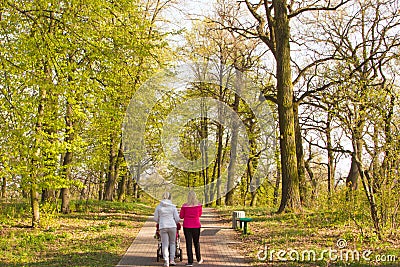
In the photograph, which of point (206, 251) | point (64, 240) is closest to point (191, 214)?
point (206, 251)

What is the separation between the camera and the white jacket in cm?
1045

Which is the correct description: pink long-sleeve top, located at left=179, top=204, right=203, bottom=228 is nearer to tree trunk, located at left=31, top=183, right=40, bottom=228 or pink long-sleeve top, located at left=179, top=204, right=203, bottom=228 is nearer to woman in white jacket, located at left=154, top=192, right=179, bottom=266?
woman in white jacket, located at left=154, top=192, right=179, bottom=266

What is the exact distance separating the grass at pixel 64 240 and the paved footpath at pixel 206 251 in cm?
Answer: 29

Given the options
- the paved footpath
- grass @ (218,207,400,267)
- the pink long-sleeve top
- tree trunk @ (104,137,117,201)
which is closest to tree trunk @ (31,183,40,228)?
the paved footpath

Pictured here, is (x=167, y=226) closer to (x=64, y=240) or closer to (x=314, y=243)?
(x=314, y=243)

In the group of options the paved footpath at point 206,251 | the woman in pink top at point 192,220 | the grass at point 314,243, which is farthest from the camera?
the woman in pink top at point 192,220

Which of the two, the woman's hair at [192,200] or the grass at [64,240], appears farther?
the grass at [64,240]

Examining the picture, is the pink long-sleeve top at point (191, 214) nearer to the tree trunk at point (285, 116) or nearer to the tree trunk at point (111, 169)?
the tree trunk at point (285, 116)

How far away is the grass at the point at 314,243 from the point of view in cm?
985

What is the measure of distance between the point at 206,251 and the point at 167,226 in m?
A: 2.31

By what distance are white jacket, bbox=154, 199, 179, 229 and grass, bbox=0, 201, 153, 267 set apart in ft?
4.62

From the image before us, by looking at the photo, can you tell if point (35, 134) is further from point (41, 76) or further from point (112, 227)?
point (112, 227)

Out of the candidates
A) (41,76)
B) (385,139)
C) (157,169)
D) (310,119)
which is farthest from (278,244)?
(310,119)

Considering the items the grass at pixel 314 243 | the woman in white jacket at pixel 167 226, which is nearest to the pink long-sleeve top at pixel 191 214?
the woman in white jacket at pixel 167 226
